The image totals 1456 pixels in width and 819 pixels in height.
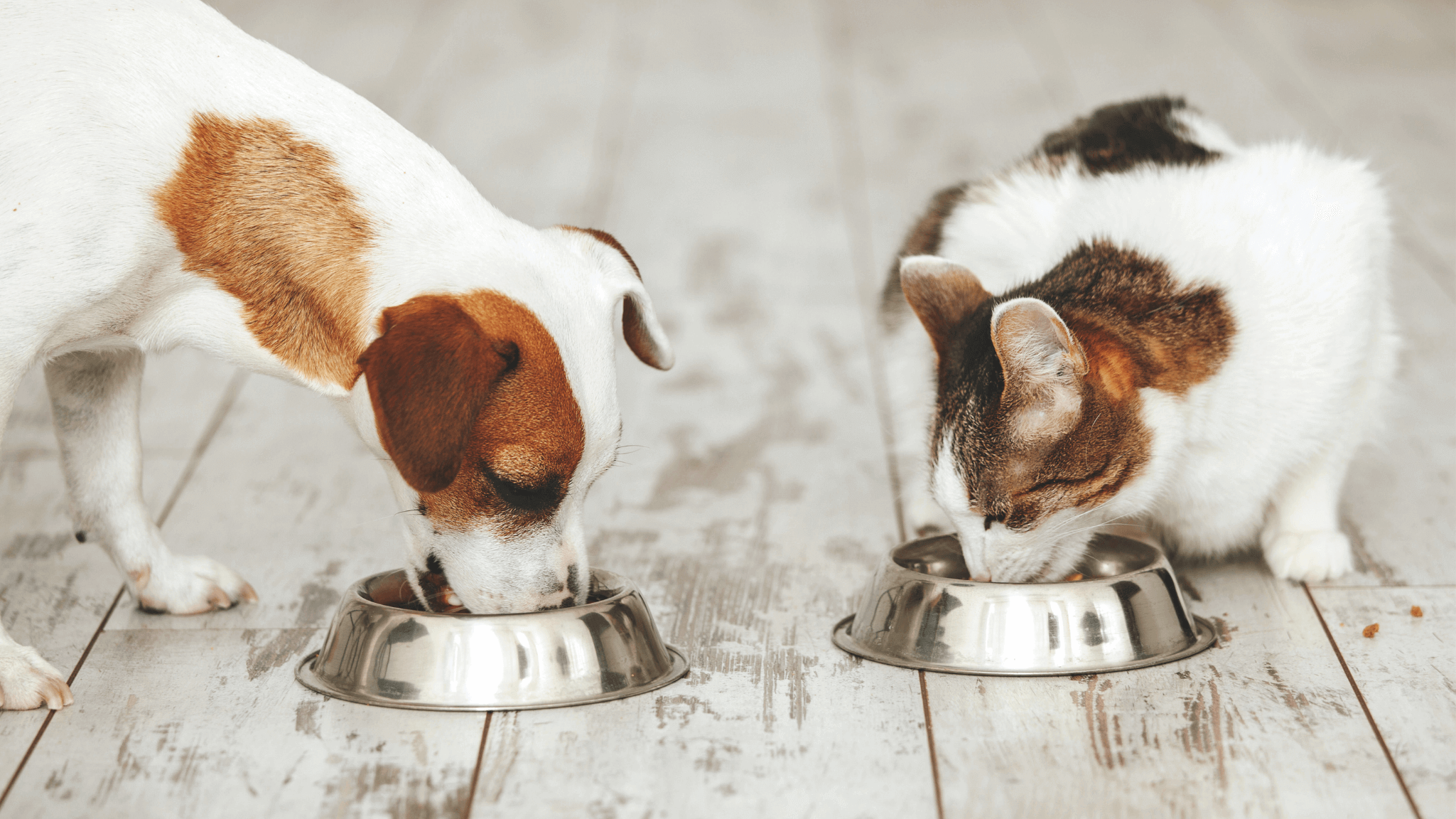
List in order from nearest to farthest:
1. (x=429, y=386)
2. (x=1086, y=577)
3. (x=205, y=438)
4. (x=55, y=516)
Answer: (x=429, y=386)
(x=1086, y=577)
(x=55, y=516)
(x=205, y=438)

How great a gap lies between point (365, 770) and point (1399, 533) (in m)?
1.89

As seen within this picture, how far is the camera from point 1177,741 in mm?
1825

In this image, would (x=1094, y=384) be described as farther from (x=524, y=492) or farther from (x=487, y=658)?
(x=487, y=658)

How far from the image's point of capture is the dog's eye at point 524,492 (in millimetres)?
1827

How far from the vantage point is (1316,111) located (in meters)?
5.46

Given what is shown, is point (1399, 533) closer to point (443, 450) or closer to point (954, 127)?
point (443, 450)

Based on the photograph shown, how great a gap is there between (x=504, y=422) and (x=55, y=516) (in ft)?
4.35

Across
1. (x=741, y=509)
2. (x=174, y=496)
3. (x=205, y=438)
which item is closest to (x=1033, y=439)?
(x=741, y=509)

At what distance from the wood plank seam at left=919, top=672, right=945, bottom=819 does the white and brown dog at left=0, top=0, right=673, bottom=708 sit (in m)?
0.51

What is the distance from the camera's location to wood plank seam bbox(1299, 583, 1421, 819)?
1.69 metres

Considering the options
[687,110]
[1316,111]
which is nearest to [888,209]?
[687,110]

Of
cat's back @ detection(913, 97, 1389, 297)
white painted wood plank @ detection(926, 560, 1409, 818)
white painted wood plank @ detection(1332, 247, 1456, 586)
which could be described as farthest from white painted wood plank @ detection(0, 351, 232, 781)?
white painted wood plank @ detection(1332, 247, 1456, 586)

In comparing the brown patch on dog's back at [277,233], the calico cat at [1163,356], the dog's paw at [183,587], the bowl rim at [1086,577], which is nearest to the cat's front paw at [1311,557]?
the calico cat at [1163,356]

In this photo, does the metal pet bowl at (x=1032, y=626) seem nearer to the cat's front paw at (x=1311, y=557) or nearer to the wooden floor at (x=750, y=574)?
the wooden floor at (x=750, y=574)
